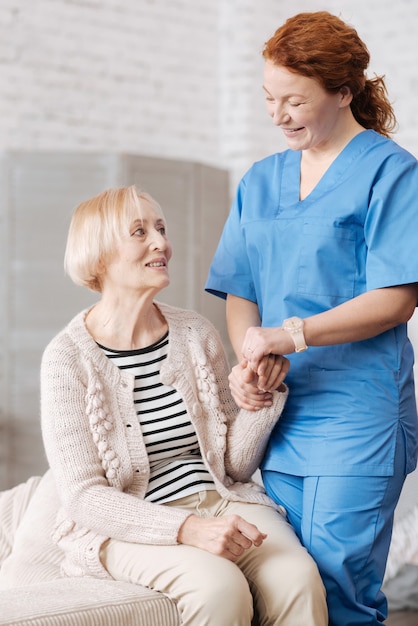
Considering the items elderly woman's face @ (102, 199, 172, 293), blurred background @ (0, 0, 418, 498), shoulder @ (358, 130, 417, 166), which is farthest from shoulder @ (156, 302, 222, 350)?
blurred background @ (0, 0, 418, 498)

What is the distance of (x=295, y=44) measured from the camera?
5.84ft

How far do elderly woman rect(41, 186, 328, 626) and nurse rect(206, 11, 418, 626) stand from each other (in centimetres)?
9

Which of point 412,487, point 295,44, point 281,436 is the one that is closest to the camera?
point 295,44

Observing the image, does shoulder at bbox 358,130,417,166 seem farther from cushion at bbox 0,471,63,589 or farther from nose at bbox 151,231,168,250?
cushion at bbox 0,471,63,589

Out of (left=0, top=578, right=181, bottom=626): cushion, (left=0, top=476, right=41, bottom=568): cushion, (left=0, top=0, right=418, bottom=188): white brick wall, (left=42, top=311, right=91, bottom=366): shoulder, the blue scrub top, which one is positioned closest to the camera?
(left=0, top=578, right=181, bottom=626): cushion

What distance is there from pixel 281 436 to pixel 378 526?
287 millimetres

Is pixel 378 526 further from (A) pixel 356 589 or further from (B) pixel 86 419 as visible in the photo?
(B) pixel 86 419

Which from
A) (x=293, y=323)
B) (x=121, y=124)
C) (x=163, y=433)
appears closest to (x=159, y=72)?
(x=121, y=124)

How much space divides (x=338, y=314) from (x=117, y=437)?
53 cm

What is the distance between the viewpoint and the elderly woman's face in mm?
2018

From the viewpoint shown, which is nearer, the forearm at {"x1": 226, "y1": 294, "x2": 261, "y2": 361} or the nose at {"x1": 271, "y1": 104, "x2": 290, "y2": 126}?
the nose at {"x1": 271, "y1": 104, "x2": 290, "y2": 126}

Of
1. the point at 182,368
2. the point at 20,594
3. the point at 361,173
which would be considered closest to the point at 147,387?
the point at 182,368

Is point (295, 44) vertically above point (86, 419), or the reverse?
point (295, 44)

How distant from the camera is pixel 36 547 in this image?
2.12 metres
